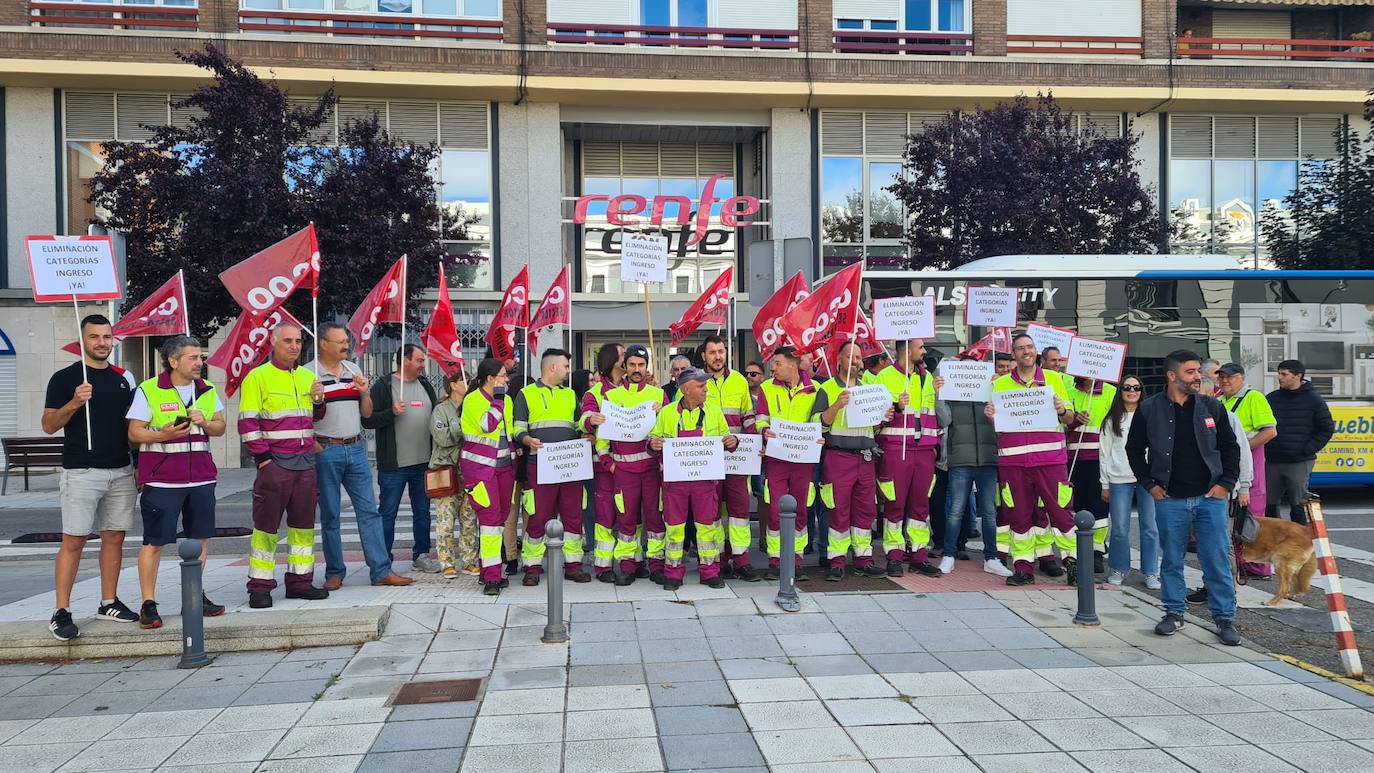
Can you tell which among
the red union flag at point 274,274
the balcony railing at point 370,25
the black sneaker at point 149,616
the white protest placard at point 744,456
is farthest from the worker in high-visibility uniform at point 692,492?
the balcony railing at point 370,25

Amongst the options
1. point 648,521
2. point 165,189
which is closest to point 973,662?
point 648,521

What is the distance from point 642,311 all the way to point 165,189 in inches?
416

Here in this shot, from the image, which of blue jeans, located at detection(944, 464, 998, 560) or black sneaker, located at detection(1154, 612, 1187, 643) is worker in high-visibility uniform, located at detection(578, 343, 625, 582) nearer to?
blue jeans, located at detection(944, 464, 998, 560)

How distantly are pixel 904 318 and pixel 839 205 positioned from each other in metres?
14.6

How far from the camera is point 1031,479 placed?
7.69 m

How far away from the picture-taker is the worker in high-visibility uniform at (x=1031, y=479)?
7.62 metres

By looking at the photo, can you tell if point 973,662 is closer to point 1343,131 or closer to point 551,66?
point 551,66

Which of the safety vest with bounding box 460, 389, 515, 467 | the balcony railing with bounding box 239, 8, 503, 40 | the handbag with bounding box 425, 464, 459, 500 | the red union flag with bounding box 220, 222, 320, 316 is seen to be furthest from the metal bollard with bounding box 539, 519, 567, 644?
the balcony railing with bounding box 239, 8, 503, 40

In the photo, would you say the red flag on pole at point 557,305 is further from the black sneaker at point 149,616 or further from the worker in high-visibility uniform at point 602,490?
the black sneaker at point 149,616

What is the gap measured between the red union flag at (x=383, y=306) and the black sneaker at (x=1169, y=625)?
6.89m

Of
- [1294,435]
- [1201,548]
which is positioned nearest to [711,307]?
[1201,548]

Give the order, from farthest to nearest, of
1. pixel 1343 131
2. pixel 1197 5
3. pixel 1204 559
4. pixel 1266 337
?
pixel 1197 5
pixel 1343 131
pixel 1266 337
pixel 1204 559

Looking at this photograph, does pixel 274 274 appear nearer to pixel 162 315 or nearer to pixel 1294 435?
pixel 162 315

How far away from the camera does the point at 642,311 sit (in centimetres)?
2177
